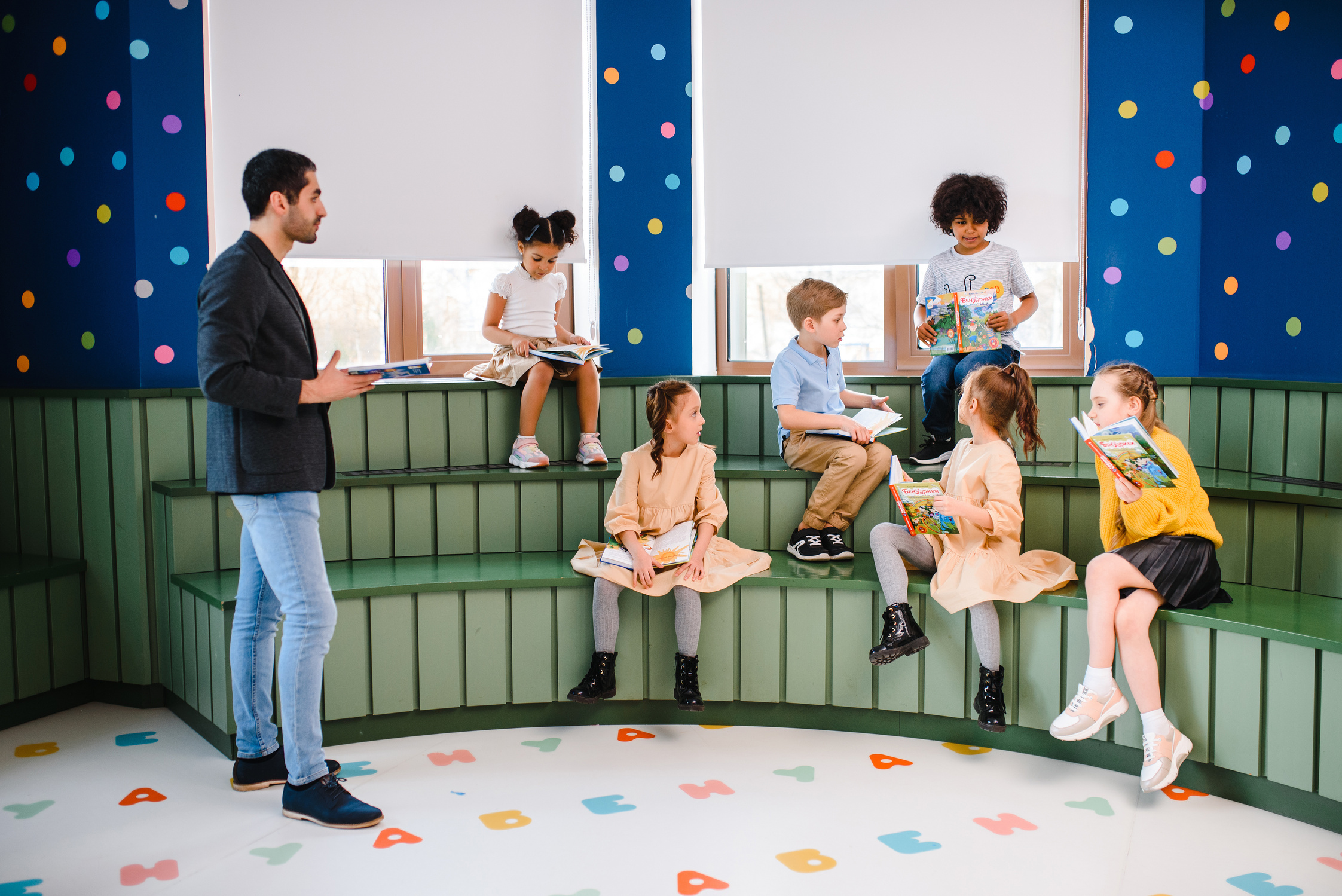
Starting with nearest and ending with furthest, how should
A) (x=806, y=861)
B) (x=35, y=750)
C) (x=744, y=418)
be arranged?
(x=806, y=861), (x=35, y=750), (x=744, y=418)

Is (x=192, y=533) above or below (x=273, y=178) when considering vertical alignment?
below

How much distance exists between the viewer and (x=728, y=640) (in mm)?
2850

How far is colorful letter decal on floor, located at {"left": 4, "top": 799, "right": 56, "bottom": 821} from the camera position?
7.36ft

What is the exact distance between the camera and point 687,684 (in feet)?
9.02

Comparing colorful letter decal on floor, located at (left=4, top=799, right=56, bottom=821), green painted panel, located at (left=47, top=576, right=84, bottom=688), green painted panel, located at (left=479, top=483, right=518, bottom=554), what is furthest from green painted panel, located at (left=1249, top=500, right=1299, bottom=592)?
green painted panel, located at (left=47, top=576, right=84, bottom=688)

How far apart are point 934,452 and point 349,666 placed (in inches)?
79.1

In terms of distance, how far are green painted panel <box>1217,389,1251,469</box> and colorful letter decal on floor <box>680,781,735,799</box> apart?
199 centimetres

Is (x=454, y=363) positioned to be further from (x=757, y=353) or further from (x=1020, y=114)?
(x=1020, y=114)

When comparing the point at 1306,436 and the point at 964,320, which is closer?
the point at 1306,436

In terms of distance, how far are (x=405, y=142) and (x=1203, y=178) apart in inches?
→ 115

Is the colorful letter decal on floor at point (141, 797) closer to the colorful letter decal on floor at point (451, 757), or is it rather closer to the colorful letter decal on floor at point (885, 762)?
the colorful letter decal on floor at point (451, 757)

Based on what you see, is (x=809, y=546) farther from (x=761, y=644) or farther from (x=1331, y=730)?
(x=1331, y=730)

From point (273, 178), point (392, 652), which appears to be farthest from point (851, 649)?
point (273, 178)

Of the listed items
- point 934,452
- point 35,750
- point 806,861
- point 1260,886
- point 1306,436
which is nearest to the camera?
point 1260,886
